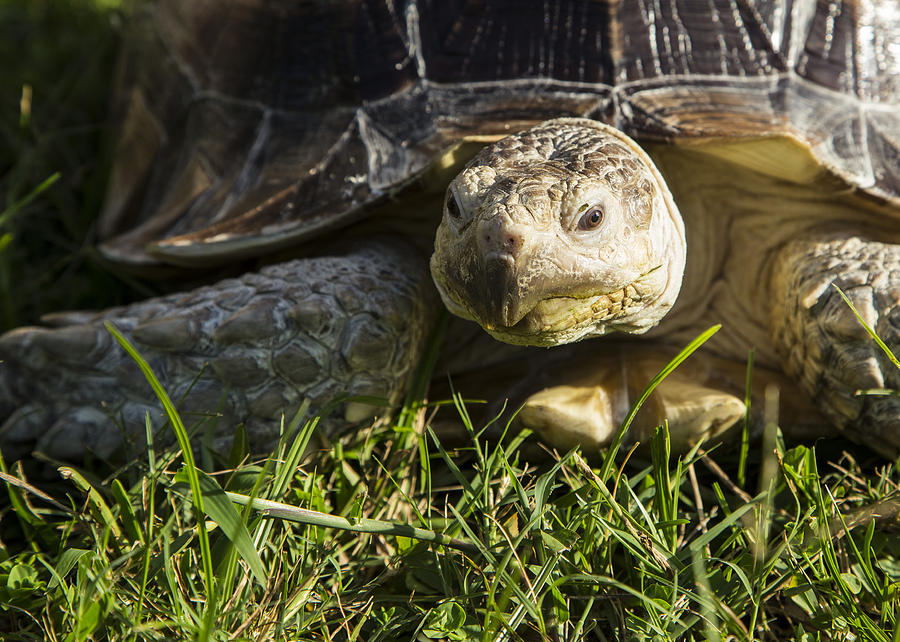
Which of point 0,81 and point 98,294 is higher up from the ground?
point 0,81

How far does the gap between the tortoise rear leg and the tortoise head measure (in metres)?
0.45

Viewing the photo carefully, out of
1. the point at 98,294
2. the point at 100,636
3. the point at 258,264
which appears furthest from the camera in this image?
the point at 98,294

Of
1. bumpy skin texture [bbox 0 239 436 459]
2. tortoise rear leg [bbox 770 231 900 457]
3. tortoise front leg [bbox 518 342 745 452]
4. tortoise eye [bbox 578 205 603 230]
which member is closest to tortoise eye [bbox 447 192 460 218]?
tortoise eye [bbox 578 205 603 230]

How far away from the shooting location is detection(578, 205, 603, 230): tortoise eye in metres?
1.69

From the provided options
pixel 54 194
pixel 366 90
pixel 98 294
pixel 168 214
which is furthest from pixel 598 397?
pixel 54 194

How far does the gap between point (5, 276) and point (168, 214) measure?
2.21 feet

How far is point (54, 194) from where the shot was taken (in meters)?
3.47

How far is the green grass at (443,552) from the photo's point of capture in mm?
1520

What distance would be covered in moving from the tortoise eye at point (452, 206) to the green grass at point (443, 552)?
56 centimetres

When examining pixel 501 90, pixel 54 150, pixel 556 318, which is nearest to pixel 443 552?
pixel 556 318

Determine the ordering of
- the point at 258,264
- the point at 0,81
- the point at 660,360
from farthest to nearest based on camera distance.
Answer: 1. the point at 0,81
2. the point at 258,264
3. the point at 660,360

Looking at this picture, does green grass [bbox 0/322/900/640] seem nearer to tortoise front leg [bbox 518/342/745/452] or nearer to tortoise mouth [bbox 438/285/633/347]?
tortoise front leg [bbox 518/342/745/452]

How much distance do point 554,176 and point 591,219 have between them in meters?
0.13

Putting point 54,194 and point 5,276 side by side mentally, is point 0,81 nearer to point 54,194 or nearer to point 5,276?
point 54,194
